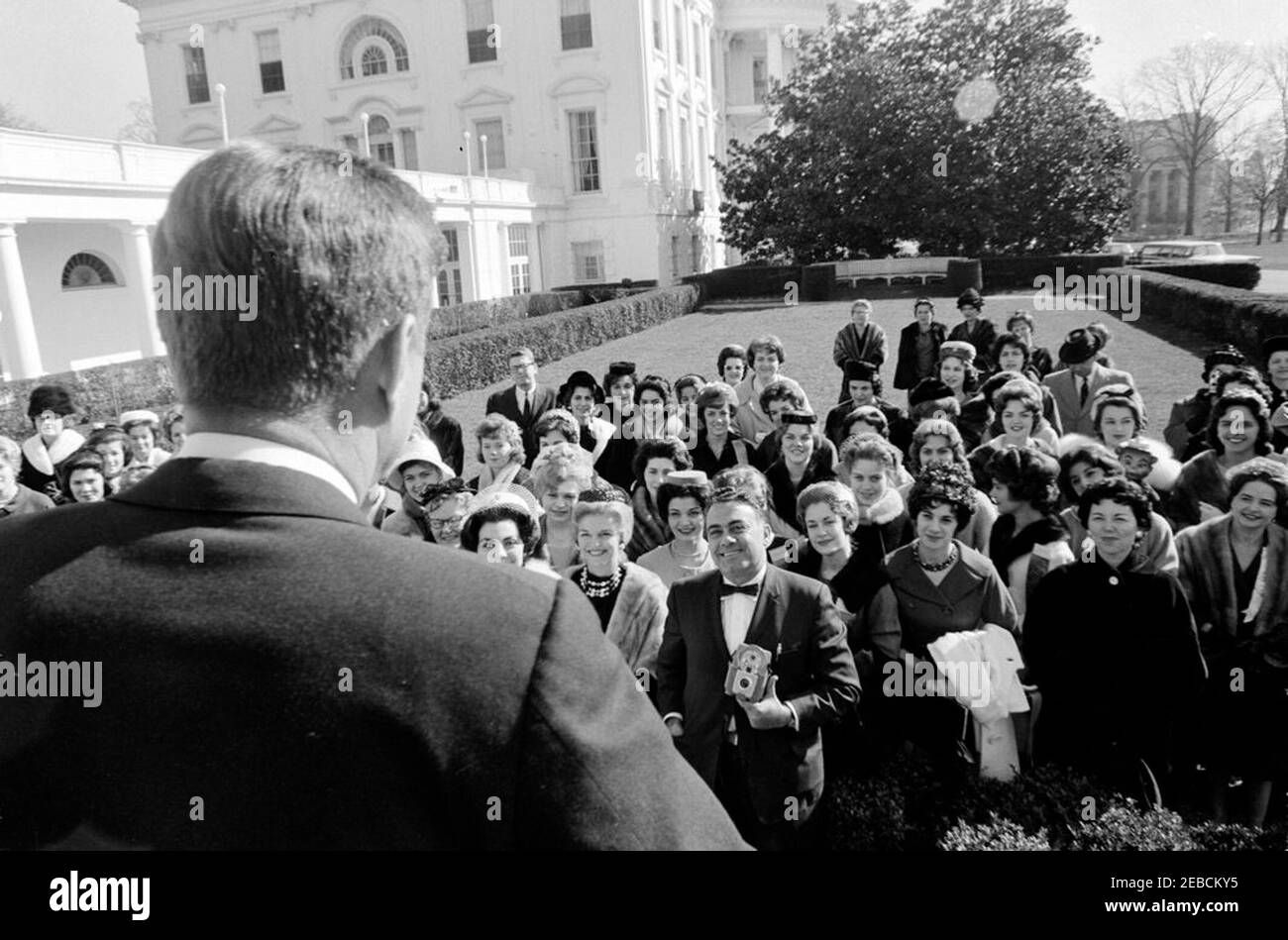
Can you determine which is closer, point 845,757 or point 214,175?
point 214,175

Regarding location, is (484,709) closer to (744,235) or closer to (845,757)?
(845,757)

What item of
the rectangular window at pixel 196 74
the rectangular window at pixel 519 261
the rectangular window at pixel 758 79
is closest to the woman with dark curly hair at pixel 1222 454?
the rectangular window at pixel 519 261

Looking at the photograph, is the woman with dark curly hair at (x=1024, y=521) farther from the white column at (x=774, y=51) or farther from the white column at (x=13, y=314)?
the white column at (x=774, y=51)

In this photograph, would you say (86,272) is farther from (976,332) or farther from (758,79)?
(758,79)

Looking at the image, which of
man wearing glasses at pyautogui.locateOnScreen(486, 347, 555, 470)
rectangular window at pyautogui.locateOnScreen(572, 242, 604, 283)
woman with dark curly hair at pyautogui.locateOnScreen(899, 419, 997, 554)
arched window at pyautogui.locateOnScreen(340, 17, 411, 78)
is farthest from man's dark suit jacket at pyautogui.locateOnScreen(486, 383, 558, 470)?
arched window at pyautogui.locateOnScreen(340, 17, 411, 78)

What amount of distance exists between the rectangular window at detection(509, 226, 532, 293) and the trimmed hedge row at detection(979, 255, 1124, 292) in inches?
649

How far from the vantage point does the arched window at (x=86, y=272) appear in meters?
19.5

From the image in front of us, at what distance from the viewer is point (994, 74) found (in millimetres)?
31609

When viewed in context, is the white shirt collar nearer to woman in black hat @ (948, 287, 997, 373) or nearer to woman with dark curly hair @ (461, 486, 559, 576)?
woman with dark curly hair @ (461, 486, 559, 576)

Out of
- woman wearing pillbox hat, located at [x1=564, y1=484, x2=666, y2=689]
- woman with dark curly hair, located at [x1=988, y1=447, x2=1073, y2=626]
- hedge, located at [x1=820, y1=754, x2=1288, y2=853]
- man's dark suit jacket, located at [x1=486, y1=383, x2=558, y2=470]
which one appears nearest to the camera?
hedge, located at [x1=820, y1=754, x2=1288, y2=853]

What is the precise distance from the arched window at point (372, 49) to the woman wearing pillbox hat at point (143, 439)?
33.9 metres

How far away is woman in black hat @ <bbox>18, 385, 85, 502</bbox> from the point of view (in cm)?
631

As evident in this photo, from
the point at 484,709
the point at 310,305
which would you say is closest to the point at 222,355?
the point at 310,305
